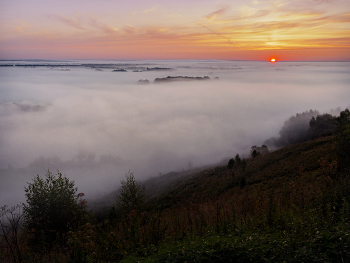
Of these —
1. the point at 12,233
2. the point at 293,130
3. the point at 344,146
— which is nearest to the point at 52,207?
the point at 12,233

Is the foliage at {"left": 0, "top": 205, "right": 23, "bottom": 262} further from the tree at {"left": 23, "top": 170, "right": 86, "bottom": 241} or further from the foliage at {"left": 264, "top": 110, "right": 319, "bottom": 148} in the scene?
the foliage at {"left": 264, "top": 110, "right": 319, "bottom": 148}

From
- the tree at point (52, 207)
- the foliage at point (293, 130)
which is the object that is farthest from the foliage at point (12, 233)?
the foliage at point (293, 130)

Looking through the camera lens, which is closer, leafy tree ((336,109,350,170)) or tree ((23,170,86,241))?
leafy tree ((336,109,350,170))

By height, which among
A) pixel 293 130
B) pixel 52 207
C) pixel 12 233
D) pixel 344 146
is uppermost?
pixel 344 146

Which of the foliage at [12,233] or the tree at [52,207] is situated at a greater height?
the foliage at [12,233]

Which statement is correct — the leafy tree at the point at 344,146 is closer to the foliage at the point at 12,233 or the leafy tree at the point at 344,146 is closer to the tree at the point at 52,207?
the foliage at the point at 12,233

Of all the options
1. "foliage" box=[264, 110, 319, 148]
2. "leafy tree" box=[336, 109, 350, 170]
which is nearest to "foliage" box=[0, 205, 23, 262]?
"leafy tree" box=[336, 109, 350, 170]

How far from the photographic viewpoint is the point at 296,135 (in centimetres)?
12319

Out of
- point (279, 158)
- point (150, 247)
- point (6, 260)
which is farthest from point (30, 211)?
point (279, 158)

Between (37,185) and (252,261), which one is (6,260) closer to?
(252,261)

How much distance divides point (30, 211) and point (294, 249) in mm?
23834

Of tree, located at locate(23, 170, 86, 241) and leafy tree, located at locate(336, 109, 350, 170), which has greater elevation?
leafy tree, located at locate(336, 109, 350, 170)

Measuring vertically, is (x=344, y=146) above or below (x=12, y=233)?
above

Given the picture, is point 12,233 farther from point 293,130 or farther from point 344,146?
point 293,130
